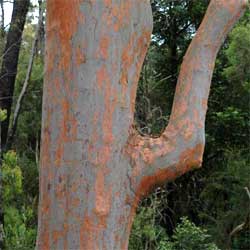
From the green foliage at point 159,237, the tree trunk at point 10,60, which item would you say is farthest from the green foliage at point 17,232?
the tree trunk at point 10,60

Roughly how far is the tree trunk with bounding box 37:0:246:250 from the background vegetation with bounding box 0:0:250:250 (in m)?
5.77

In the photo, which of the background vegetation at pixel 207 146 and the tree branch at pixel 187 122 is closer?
the tree branch at pixel 187 122

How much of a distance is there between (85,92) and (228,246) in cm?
805

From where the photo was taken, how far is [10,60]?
9078mm

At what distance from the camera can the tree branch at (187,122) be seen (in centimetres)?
171

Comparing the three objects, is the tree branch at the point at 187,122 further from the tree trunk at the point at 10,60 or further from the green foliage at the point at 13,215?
the tree trunk at the point at 10,60

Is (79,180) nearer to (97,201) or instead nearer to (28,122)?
(97,201)

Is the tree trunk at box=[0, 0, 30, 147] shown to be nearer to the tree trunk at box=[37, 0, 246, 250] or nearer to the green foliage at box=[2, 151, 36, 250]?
the green foliage at box=[2, 151, 36, 250]

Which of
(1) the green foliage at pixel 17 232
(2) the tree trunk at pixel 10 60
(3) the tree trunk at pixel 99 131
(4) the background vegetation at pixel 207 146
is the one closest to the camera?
(3) the tree trunk at pixel 99 131

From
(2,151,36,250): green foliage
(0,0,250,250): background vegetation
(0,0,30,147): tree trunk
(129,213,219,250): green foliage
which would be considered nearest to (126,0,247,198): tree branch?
(2,151,36,250): green foliage

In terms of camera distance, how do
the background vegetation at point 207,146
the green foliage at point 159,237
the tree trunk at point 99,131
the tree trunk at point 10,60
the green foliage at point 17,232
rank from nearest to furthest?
the tree trunk at point 99,131 → the green foliage at point 17,232 → the green foliage at point 159,237 → the background vegetation at point 207,146 → the tree trunk at point 10,60

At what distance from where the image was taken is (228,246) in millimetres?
9258

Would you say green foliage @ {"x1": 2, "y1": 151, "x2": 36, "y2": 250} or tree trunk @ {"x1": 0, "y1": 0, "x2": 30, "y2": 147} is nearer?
green foliage @ {"x1": 2, "y1": 151, "x2": 36, "y2": 250}

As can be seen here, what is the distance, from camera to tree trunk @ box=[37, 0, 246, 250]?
164cm
